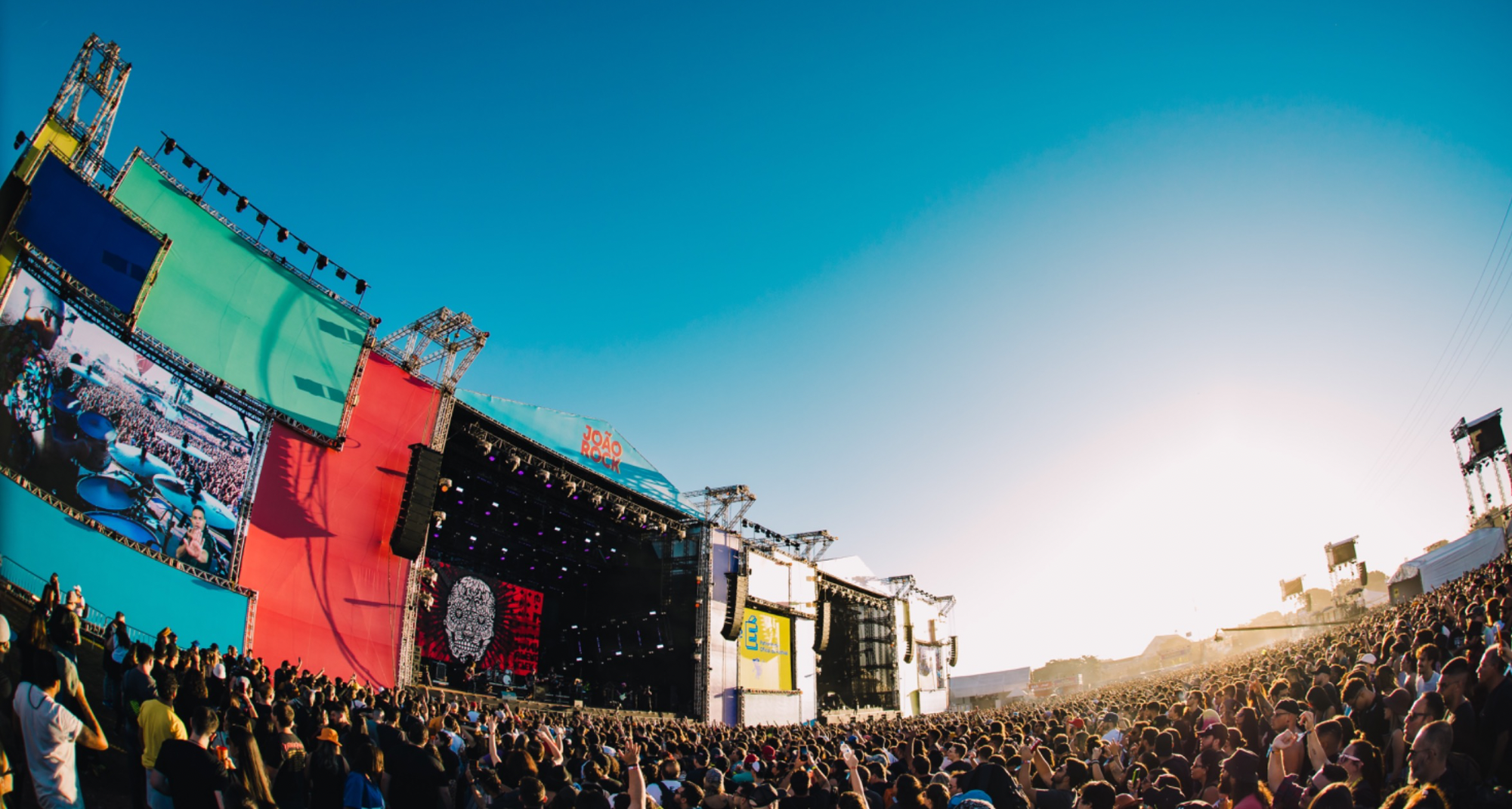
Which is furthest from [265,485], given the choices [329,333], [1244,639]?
[1244,639]

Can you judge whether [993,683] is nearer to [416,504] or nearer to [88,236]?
[416,504]

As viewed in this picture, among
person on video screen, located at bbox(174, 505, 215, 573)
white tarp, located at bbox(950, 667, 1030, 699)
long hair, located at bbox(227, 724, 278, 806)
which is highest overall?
person on video screen, located at bbox(174, 505, 215, 573)

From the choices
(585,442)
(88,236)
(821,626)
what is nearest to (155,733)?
(88,236)

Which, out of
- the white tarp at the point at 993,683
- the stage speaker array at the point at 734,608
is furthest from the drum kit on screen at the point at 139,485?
the white tarp at the point at 993,683

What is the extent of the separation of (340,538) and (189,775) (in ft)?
43.5

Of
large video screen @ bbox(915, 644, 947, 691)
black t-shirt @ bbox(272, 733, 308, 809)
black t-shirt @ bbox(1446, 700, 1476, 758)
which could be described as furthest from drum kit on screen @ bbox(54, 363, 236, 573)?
large video screen @ bbox(915, 644, 947, 691)

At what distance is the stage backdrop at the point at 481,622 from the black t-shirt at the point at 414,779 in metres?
18.5

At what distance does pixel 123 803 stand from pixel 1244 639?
109m

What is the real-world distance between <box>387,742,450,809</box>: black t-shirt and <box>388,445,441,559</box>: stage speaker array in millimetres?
12971

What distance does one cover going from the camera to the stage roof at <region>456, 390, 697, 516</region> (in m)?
19.8

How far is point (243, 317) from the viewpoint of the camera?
14344 mm

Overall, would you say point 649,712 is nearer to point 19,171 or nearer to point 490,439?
point 490,439

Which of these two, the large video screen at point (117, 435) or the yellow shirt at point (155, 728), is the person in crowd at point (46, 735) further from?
the large video screen at point (117, 435)

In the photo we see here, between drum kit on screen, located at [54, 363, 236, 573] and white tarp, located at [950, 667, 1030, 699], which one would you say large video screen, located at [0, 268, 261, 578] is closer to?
drum kit on screen, located at [54, 363, 236, 573]
